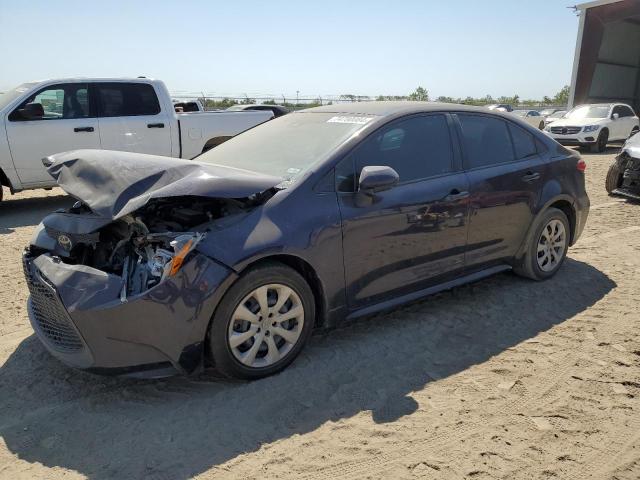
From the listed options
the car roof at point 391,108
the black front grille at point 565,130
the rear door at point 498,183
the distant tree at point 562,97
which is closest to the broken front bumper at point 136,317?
the car roof at point 391,108

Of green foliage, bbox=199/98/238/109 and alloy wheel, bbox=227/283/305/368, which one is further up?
green foliage, bbox=199/98/238/109

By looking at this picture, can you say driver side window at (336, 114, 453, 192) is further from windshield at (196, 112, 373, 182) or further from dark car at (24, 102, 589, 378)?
windshield at (196, 112, 373, 182)

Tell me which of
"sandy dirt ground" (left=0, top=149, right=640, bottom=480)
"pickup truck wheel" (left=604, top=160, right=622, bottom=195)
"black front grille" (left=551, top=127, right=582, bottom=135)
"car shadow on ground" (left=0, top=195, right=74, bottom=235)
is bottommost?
"car shadow on ground" (left=0, top=195, right=74, bottom=235)

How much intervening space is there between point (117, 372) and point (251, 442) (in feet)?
2.79

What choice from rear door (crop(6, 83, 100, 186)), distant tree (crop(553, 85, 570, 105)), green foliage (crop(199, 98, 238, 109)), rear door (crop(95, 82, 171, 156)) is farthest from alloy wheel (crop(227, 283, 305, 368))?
distant tree (crop(553, 85, 570, 105))

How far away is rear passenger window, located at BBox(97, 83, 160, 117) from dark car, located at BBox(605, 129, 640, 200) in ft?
25.7

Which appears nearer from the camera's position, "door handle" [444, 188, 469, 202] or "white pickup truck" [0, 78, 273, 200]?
"door handle" [444, 188, 469, 202]

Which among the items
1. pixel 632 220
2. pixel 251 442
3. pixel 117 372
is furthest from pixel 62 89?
pixel 632 220

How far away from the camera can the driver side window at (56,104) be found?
25.6 feet

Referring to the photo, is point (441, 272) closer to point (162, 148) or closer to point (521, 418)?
point (521, 418)

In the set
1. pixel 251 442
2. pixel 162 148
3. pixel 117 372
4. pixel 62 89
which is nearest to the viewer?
pixel 251 442

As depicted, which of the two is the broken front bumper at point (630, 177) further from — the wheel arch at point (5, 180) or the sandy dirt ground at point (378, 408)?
the wheel arch at point (5, 180)

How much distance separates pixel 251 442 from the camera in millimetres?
2738

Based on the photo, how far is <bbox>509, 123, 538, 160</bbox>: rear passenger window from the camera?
4.73 m
